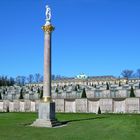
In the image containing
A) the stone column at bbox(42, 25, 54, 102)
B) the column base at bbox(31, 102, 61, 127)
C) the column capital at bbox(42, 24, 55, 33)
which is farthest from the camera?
the column capital at bbox(42, 24, 55, 33)

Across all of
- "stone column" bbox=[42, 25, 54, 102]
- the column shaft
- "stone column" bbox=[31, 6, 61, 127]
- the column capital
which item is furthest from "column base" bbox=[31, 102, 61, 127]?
the column capital

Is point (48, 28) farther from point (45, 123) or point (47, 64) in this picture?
point (45, 123)

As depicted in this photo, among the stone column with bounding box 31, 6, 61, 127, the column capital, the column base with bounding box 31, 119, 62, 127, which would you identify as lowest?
the column base with bounding box 31, 119, 62, 127

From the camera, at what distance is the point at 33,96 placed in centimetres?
6303

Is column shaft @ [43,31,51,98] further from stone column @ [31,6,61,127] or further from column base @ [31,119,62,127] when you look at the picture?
column base @ [31,119,62,127]

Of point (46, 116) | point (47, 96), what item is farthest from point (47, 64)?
point (46, 116)

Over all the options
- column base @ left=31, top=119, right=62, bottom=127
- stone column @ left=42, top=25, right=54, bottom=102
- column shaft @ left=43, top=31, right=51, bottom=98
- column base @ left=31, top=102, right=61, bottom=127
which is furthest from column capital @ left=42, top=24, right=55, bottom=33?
column base @ left=31, top=119, right=62, bottom=127

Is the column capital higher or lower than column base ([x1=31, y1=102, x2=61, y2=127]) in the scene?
higher

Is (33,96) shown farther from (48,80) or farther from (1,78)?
(1,78)

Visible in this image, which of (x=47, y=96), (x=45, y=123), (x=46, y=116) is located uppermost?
(x=47, y=96)

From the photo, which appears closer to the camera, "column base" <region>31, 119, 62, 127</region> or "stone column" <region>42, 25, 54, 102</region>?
"column base" <region>31, 119, 62, 127</region>

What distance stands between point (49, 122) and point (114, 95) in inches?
1074

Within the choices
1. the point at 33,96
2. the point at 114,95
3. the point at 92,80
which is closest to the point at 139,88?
the point at 114,95

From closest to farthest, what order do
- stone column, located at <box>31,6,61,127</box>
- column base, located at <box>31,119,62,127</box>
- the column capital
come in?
column base, located at <box>31,119,62,127</box>
stone column, located at <box>31,6,61,127</box>
the column capital
